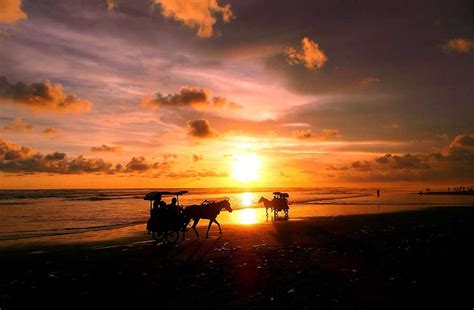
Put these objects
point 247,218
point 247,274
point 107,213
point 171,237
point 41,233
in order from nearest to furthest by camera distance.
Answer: point 247,274, point 171,237, point 41,233, point 247,218, point 107,213

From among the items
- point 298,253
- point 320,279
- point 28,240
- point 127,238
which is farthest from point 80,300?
point 28,240

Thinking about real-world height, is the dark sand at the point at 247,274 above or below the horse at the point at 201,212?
below

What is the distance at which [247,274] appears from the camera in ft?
40.5

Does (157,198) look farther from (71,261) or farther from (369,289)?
(369,289)

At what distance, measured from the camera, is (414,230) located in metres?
24.3

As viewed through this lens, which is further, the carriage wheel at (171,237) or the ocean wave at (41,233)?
the ocean wave at (41,233)

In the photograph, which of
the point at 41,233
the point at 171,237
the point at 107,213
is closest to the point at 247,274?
the point at 171,237

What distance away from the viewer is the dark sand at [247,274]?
9625 millimetres

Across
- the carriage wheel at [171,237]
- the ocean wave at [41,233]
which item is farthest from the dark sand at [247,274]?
the ocean wave at [41,233]

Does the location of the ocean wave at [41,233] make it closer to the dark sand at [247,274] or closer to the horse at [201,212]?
the dark sand at [247,274]

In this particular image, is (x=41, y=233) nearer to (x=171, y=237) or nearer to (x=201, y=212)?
(x=171, y=237)

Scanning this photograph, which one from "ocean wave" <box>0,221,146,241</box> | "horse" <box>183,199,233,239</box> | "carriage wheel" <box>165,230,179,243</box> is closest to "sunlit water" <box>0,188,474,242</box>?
"ocean wave" <box>0,221,146,241</box>

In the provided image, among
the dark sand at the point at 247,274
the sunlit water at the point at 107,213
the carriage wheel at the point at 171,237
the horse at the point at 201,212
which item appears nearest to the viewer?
the dark sand at the point at 247,274

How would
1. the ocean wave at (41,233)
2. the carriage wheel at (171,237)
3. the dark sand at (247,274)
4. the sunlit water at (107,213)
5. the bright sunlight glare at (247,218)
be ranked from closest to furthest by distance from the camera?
the dark sand at (247,274) → the carriage wheel at (171,237) → the ocean wave at (41,233) → the sunlit water at (107,213) → the bright sunlight glare at (247,218)
